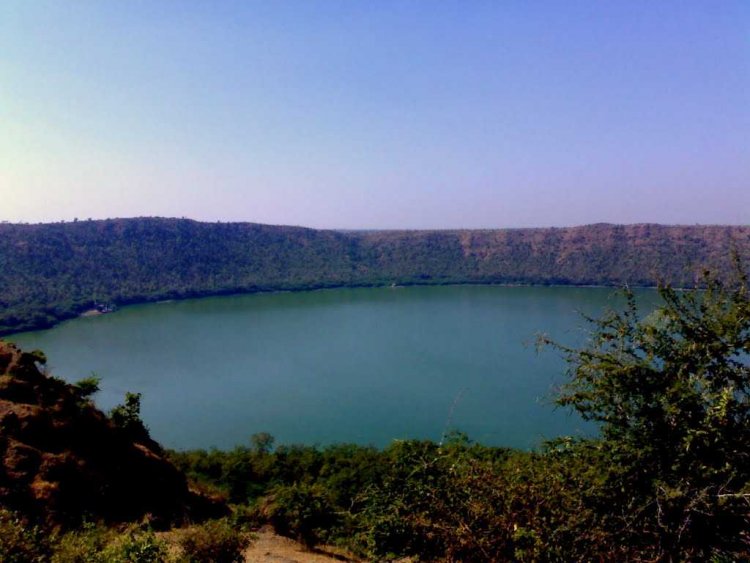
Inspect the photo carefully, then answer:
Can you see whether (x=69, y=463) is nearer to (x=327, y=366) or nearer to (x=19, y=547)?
(x=19, y=547)

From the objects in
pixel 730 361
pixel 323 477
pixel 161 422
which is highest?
pixel 730 361

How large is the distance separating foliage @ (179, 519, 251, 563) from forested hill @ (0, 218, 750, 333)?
56.7 meters

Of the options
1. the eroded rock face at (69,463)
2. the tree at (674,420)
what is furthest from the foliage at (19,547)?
the tree at (674,420)

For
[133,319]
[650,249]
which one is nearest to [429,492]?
[133,319]

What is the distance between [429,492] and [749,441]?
2.92 metres

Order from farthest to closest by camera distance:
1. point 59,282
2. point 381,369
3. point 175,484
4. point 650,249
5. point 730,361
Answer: point 650,249 < point 59,282 < point 381,369 < point 175,484 < point 730,361

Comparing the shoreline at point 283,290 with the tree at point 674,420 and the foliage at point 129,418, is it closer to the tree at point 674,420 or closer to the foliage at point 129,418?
the foliage at point 129,418

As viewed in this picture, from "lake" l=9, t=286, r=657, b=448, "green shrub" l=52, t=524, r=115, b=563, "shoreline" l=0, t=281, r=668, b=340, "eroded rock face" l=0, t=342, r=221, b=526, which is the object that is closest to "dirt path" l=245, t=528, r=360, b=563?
"eroded rock face" l=0, t=342, r=221, b=526

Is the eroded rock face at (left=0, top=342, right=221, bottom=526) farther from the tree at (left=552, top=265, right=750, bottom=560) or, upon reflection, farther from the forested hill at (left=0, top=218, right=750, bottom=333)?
the forested hill at (left=0, top=218, right=750, bottom=333)

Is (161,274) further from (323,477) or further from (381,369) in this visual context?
(323,477)

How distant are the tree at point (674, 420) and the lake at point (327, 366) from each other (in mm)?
4438

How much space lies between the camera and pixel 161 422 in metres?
28.2

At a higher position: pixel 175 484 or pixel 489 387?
pixel 175 484

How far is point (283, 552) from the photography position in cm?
748
